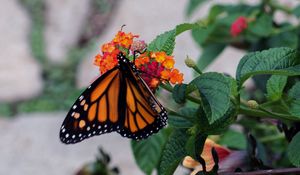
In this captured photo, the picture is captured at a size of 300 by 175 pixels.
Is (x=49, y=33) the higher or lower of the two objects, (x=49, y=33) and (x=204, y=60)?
the higher

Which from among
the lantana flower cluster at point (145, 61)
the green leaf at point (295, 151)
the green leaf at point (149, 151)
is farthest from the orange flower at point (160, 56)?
the green leaf at point (149, 151)

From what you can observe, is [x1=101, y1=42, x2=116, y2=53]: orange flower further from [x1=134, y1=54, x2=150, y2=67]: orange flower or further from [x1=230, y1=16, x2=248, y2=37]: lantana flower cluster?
[x1=230, y1=16, x2=248, y2=37]: lantana flower cluster

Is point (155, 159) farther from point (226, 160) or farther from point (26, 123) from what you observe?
point (26, 123)

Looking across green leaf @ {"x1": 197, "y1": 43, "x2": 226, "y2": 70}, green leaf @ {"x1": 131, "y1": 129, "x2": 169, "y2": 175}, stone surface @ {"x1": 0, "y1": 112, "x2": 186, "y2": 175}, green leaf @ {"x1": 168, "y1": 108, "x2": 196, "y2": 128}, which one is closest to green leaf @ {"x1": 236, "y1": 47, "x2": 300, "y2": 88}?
green leaf @ {"x1": 168, "y1": 108, "x2": 196, "y2": 128}

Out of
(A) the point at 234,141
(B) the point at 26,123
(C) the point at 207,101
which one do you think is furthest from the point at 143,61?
(B) the point at 26,123

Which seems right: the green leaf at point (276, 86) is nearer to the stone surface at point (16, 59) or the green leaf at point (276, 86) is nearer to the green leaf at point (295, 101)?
the green leaf at point (295, 101)
